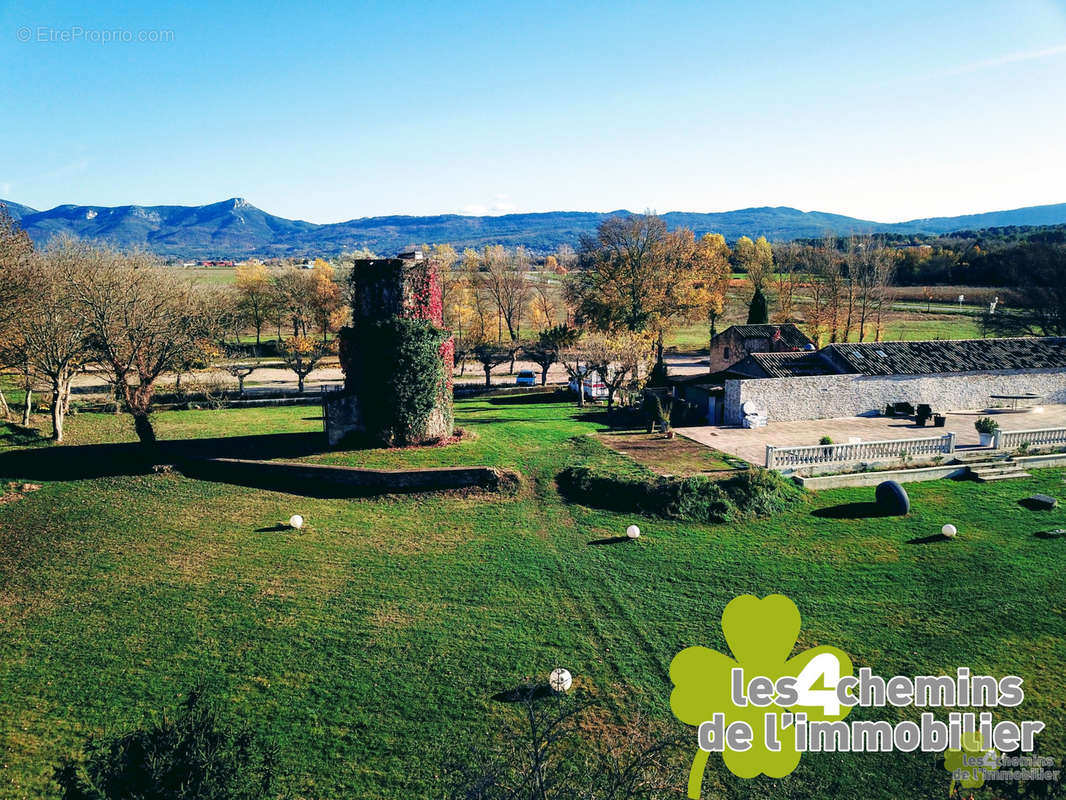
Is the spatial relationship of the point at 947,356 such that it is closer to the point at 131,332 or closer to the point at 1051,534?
the point at 1051,534

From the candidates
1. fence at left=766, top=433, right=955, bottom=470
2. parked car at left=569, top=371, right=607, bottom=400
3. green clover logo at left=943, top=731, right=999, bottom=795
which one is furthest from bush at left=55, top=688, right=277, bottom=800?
parked car at left=569, top=371, right=607, bottom=400

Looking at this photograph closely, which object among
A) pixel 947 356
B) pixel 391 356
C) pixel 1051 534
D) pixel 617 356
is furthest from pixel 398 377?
pixel 947 356

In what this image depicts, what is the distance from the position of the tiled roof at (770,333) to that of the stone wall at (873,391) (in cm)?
1115

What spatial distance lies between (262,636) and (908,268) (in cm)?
11739

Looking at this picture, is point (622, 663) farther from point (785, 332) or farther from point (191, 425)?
point (785, 332)

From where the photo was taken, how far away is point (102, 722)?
36.5ft

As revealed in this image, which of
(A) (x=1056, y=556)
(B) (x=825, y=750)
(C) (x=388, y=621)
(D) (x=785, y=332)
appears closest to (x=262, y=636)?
(C) (x=388, y=621)

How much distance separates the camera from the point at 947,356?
34562mm

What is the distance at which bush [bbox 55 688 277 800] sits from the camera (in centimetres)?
632

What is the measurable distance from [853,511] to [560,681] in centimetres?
1444

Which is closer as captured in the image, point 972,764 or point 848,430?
point 972,764

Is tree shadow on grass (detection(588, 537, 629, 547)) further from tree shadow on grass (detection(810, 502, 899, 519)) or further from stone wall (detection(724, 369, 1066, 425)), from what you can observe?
stone wall (detection(724, 369, 1066, 425))

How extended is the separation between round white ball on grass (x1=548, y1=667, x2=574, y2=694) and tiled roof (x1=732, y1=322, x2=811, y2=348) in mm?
36380

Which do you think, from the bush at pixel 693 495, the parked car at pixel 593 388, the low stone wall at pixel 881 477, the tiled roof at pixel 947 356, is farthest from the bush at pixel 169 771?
the parked car at pixel 593 388
